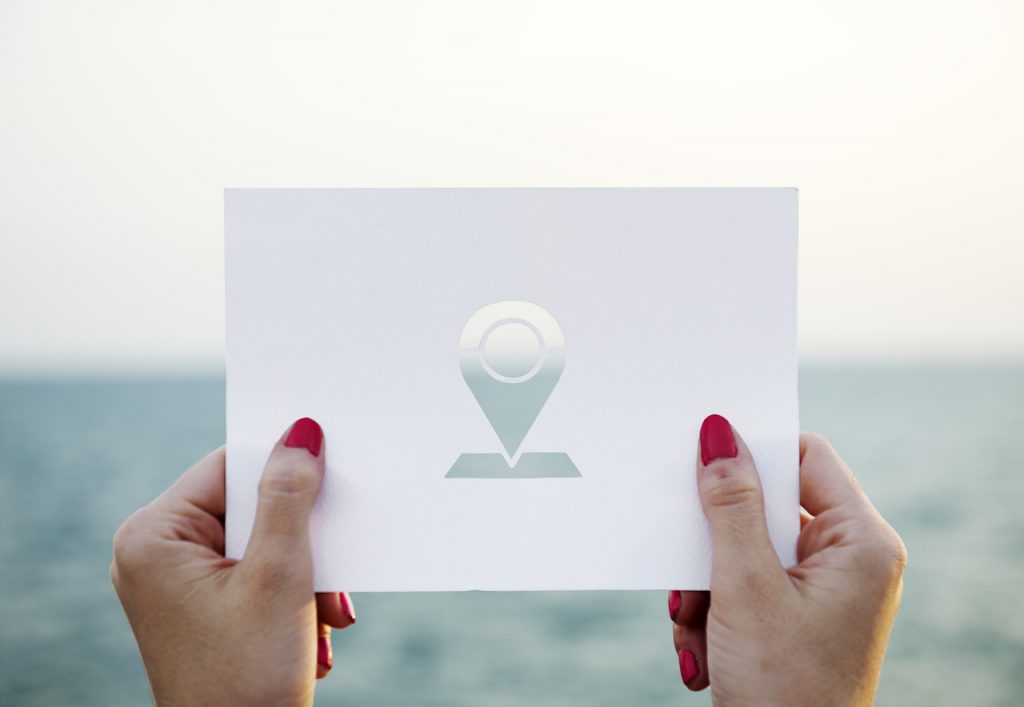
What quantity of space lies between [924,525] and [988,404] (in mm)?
31654

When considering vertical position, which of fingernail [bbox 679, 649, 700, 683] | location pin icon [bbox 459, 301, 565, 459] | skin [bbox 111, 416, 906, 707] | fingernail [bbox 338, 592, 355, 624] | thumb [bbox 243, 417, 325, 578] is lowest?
fingernail [bbox 679, 649, 700, 683]

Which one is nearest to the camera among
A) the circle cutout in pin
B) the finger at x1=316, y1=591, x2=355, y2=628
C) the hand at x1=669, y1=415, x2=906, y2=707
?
the hand at x1=669, y1=415, x2=906, y2=707

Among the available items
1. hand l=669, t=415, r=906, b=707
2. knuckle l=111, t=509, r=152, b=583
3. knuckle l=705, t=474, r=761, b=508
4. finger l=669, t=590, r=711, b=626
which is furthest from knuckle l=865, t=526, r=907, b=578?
knuckle l=111, t=509, r=152, b=583

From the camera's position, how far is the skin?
1.90 metres

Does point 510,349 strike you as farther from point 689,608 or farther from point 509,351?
point 689,608

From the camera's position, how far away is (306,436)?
200 centimetres

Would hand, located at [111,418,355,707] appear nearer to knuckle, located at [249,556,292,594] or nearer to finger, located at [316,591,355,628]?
knuckle, located at [249,556,292,594]

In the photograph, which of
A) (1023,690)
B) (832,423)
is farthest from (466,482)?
(832,423)

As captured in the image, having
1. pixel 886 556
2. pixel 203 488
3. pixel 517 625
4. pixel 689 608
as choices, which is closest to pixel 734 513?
pixel 886 556

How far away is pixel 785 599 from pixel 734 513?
0.68 ft

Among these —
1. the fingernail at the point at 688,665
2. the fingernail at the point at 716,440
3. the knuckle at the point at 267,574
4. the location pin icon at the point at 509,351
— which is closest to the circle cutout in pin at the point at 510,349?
the location pin icon at the point at 509,351

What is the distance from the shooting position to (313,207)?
2043 mm

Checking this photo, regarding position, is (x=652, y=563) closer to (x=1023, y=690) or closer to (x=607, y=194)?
(x=607, y=194)

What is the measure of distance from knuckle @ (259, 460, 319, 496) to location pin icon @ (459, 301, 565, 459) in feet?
1.38
